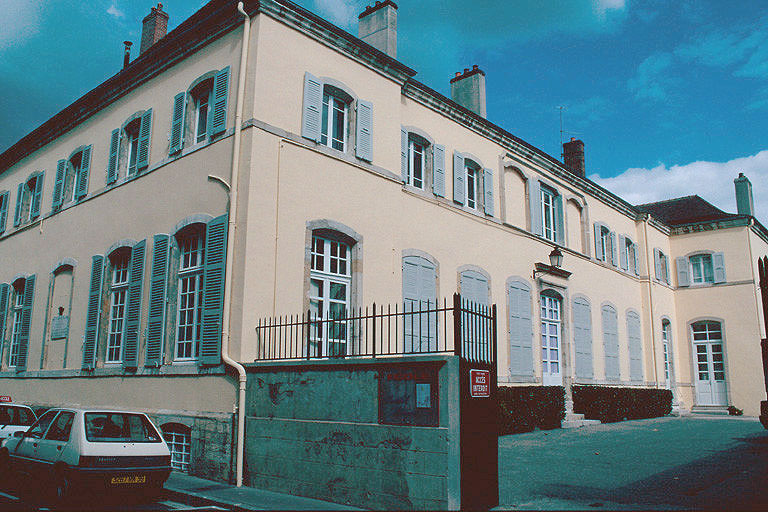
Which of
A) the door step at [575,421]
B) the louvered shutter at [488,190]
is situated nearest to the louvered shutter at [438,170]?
the louvered shutter at [488,190]

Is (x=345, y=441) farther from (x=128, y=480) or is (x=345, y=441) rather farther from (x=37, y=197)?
(x=37, y=197)

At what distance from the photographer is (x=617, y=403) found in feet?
63.5

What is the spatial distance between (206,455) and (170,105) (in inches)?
276

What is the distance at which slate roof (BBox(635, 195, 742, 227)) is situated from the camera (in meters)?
26.8

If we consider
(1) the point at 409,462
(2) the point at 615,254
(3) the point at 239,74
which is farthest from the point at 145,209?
(2) the point at 615,254

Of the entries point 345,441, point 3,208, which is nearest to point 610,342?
point 345,441

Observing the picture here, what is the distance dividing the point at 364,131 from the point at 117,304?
6345 millimetres

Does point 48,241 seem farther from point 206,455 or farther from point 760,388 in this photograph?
point 760,388

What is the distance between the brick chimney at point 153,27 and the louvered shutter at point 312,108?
6436mm

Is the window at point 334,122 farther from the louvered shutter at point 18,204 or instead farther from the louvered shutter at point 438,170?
the louvered shutter at point 18,204

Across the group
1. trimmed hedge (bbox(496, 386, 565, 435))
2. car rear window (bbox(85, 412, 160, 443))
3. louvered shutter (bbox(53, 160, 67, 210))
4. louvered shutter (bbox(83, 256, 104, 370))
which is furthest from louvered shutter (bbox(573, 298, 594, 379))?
louvered shutter (bbox(53, 160, 67, 210))

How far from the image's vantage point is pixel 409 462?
7199mm

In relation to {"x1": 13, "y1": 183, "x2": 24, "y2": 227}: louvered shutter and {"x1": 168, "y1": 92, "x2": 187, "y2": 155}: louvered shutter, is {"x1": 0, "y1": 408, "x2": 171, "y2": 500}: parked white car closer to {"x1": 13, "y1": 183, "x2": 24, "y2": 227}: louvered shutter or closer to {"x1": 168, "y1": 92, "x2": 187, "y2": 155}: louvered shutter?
{"x1": 168, "y1": 92, "x2": 187, "y2": 155}: louvered shutter

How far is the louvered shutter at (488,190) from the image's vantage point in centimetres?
1655
